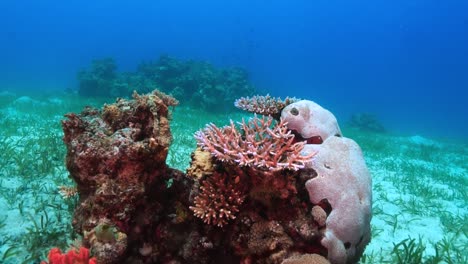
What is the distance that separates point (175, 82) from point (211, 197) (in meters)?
19.9

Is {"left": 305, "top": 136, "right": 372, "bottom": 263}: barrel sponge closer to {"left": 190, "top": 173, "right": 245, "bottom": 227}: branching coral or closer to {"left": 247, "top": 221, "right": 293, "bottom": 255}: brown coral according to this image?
{"left": 247, "top": 221, "right": 293, "bottom": 255}: brown coral

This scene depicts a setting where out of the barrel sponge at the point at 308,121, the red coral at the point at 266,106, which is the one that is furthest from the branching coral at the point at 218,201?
the red coral at the point at 266,106

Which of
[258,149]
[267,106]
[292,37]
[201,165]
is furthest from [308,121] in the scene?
[292,37]

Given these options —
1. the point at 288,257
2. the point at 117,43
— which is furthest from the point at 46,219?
the point at 117,43

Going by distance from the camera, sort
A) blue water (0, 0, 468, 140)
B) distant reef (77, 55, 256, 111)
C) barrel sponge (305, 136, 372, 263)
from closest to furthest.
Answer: barrel sponge (305, 136, 372, 263) → distant reef (77, 55, 256, 111) → blue water (0, 0, 468, 140)

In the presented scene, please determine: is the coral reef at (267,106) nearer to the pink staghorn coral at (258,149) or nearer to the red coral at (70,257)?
the pink staghorn coral at (258,149)

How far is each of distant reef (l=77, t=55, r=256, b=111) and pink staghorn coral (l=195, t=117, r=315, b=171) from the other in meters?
16.9

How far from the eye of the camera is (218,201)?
127 inches

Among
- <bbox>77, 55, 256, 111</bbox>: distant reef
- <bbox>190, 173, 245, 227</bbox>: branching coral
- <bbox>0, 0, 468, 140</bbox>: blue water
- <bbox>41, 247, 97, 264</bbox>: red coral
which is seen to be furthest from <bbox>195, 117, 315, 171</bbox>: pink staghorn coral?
<bbox>0, 0, 468, 140</bbox>: blue water

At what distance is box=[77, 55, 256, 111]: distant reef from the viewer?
2103 centimetres

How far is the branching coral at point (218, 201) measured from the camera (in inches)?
122

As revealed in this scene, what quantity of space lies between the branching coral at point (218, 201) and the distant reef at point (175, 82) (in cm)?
1722

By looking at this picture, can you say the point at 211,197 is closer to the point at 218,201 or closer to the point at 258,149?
the point at 218,201

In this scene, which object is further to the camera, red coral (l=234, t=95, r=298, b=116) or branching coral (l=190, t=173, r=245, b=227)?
red coral (l=234, t=95, r=298, b=116)
